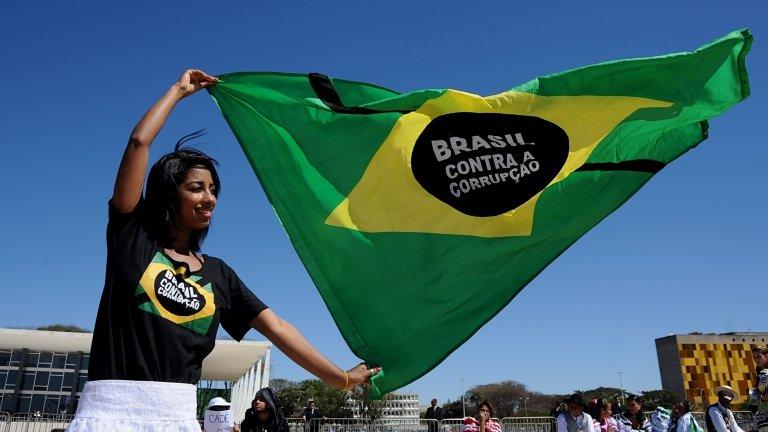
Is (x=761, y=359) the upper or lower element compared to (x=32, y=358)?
lower

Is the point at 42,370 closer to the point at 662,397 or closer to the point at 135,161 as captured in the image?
the point at 135,161

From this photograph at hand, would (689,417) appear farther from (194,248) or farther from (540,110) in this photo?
(194,248)

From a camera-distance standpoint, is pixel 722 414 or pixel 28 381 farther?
pixel 28 381

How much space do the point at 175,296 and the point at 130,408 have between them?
1.40 feet

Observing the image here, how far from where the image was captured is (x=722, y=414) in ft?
42.1

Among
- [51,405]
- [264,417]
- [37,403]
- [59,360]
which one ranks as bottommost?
[264,417]

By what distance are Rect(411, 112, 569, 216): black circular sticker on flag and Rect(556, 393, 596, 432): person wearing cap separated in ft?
32.1

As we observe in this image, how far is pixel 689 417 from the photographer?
585 inches

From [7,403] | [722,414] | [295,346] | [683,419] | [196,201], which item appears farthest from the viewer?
[7,403]

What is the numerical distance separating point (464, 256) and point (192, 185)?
173 cm

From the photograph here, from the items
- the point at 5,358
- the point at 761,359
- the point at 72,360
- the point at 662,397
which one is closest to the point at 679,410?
the point at 761,359

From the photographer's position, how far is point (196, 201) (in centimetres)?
261

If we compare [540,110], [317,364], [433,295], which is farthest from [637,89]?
[317,364]

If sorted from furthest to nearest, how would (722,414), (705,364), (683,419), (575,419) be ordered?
(705,364) < (683,419) < (722,414) < (575,419)
